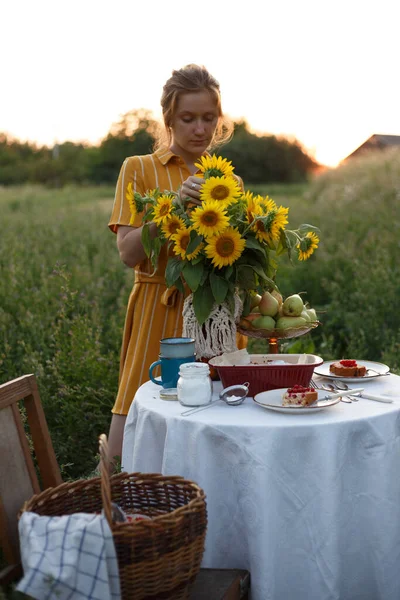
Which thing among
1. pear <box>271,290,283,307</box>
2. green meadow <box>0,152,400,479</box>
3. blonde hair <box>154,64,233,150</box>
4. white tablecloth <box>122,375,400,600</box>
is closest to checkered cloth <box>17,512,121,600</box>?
white tablecloth <box>122,375,400,600</box>

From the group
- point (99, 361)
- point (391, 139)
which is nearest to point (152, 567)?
point (99, 361)

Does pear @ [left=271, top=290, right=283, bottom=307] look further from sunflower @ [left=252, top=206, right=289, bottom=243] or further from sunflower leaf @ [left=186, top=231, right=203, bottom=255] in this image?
sunflower leaf @ [left=186, top=231, right=203, bottom=255]

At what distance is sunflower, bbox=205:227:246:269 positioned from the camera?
2.53 meters

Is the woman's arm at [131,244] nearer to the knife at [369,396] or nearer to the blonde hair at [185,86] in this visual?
the blonde hair at [185,86]

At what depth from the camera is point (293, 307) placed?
2.72 metres

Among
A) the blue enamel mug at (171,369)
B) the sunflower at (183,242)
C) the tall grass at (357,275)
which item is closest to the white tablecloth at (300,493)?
the blue enamel mug at (171,369)

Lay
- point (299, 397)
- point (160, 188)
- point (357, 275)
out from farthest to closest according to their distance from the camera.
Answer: point (357, 275), point (160, 188), point (299, 397)

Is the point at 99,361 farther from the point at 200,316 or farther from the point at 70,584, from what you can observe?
the point at 70,584

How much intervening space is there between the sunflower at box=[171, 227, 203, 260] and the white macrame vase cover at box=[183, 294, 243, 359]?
0.21 meters

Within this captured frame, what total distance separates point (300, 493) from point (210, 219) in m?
0.99

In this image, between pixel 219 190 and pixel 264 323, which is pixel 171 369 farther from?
pixel 219 190

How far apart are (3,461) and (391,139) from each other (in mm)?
9355

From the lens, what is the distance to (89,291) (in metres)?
6.94

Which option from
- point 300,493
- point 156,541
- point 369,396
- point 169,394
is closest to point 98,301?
point 169,394
